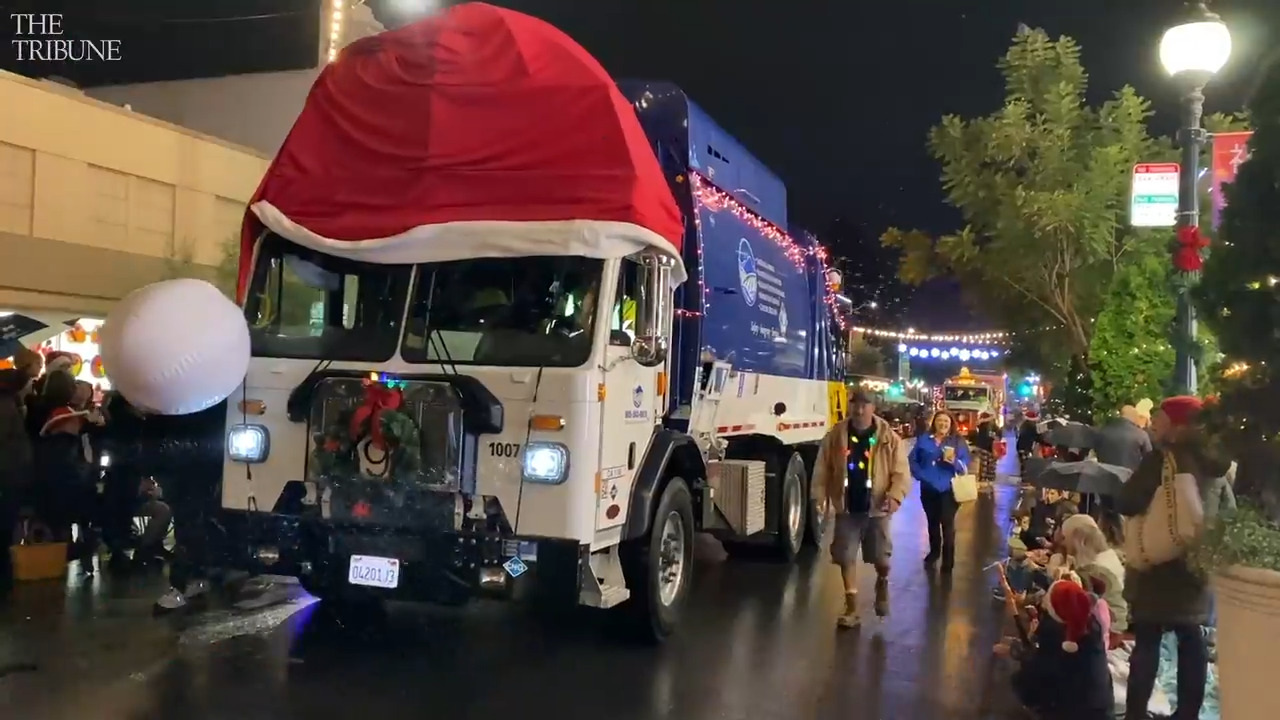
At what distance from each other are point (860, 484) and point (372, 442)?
386 centimetres

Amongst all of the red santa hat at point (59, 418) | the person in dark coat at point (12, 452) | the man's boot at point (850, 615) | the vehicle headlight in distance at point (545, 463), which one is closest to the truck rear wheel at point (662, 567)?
the vehicle headlight in distance at point (545, 463)

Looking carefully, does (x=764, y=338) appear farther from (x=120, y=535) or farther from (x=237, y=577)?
(x=120, y=535)

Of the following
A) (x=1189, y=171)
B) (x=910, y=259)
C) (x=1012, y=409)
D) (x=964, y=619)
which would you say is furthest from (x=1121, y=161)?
(x=1012, y=409)

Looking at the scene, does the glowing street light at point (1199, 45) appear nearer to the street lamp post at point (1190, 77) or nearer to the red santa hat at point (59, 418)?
the street lamp post at point (1190, 77)

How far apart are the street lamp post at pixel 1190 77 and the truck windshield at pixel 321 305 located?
5392mm

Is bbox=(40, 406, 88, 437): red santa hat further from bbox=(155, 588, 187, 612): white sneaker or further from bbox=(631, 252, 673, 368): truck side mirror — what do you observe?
bbox=(631, 252, 673, 368): truck side mirror

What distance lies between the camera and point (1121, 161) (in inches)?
560

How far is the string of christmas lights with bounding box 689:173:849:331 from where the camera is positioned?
28.0ft

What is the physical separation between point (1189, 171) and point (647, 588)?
5470 millimetres

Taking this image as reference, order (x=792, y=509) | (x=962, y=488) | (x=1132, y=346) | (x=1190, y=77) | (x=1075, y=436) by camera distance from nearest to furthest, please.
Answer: (x=1190, y=77)
(x=1075, y=436)
(x=792, y=509)
(x=962, y=488)
(x=1132, y=346)

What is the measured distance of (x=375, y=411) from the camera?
20.0ft

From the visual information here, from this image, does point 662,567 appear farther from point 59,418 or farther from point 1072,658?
point 59,418

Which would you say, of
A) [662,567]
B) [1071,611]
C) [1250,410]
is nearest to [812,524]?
[662,567]

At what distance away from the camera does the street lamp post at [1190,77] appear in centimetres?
782
